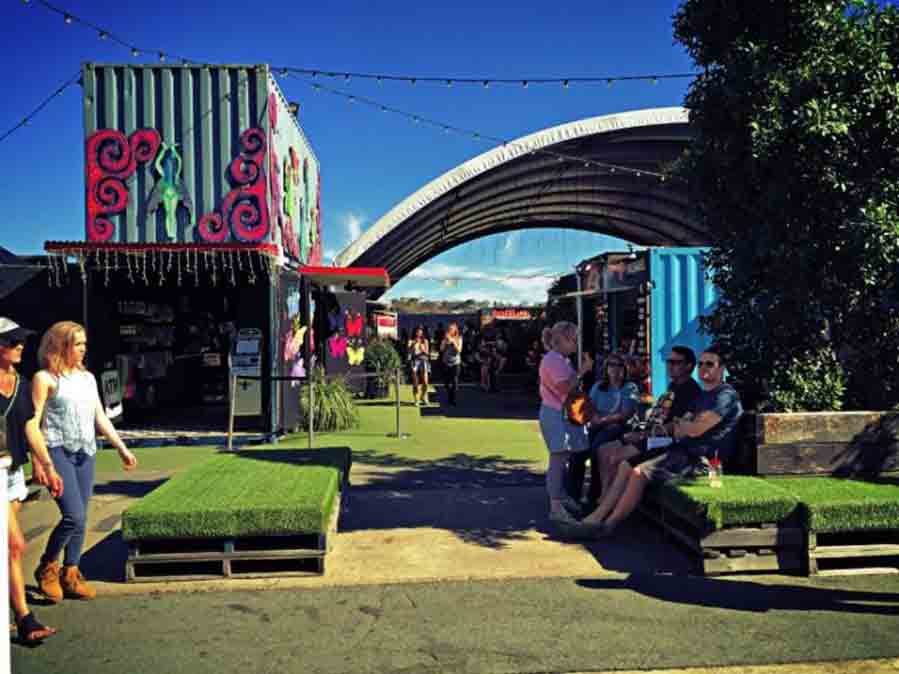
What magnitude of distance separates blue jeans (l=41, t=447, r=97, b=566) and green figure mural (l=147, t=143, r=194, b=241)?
678cm

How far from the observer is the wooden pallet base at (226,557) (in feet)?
15.6

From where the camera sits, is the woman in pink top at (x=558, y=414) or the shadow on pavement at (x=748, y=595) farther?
the woman in pink top at (x=558, y=414)

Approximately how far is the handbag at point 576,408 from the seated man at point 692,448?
0.45m

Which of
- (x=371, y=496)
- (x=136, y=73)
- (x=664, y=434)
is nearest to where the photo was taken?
(x=664, y=434)

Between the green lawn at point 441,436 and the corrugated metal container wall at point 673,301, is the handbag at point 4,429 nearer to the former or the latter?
the green lawn at point 441,436

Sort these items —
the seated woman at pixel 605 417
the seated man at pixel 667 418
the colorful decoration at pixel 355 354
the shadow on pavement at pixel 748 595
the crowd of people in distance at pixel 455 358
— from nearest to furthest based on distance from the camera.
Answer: the shadow on pavement at pixel 748 595 → the seated man at pixel 667 418 → the seated woman at pixel 605 417 → the colorful decoration at pixel 355 354 → the crowd of people in distance at pixel 455 358

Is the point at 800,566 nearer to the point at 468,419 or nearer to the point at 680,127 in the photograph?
the point at 468,419

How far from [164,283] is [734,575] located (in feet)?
35.0

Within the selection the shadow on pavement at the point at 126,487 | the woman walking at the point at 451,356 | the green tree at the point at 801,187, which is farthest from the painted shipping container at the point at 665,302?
the shadow on pavement at the point at 126,487

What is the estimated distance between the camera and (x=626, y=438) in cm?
605

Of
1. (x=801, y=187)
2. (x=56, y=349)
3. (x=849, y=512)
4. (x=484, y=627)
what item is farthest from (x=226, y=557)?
(x=801, y=187)

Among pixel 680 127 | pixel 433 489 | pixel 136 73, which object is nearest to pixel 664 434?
pixel 433 489

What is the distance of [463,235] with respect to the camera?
28016 millimetres

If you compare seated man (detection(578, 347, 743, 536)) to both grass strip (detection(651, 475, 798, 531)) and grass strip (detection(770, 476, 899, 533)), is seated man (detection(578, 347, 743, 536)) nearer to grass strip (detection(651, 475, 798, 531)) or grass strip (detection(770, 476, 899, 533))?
grass strip (detection(651, 475, 798, 531))
